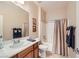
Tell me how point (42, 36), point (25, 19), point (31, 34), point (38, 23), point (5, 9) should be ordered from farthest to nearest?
point (42, 36), point (38, 23), point (31, 34), point (25, 19), point (5, 9)

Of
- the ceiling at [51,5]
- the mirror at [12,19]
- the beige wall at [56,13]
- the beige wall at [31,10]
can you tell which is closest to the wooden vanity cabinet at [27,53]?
the mirror at [12,19]

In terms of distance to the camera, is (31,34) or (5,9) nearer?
(5,9)

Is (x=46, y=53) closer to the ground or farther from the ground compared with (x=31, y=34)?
closer to the ground

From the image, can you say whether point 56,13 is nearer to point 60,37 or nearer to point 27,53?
point 60,37

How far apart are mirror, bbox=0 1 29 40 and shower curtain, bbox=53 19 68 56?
174 centimetres

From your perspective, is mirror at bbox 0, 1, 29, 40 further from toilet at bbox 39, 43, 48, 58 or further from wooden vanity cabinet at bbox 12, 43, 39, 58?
toilet at bbox 39, 43, 48, 58

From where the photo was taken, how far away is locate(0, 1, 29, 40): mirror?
2395 mm

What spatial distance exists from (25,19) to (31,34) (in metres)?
0.60

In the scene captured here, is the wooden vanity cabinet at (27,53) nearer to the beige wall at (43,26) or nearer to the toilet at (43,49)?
the toilet at (43,49)

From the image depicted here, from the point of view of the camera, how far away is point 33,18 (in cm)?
376

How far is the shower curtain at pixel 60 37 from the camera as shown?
176 inches

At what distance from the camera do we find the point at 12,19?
8.71 feet

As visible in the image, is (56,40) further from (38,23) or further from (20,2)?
(20,2)

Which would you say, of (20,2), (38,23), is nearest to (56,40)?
(38,23)
